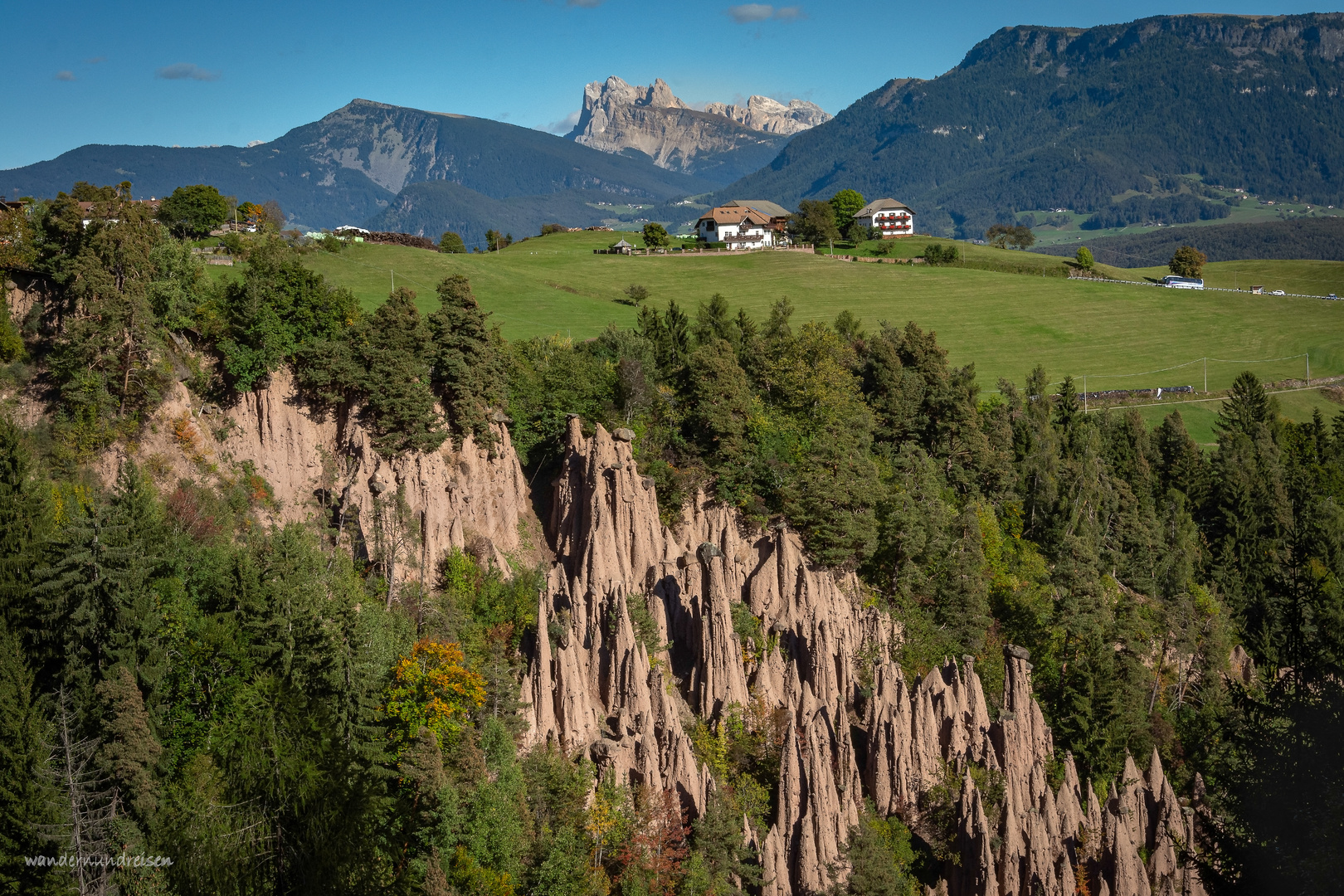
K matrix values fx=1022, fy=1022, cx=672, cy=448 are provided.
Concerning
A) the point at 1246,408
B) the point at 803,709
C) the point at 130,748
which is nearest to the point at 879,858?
the point at 803,709

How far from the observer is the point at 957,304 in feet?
361

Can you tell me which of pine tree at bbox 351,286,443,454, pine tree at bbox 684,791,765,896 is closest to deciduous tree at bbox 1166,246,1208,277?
pine tree at bbox 351,286,443,454

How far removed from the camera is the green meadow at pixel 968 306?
83.6 meters

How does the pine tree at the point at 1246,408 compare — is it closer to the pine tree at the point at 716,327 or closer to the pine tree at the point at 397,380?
the pine tree at the point at 716,327

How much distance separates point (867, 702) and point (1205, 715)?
1721 cm

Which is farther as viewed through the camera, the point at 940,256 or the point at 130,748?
the point at 940,256

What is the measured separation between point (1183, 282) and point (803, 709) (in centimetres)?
12031

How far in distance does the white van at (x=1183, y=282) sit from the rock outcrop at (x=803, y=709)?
109 m

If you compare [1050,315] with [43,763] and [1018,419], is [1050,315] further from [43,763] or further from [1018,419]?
[43,763]

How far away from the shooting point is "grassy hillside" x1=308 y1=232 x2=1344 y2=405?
85.2 m

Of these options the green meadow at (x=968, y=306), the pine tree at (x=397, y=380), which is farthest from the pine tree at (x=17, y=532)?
the green meadow at (x=968, y=306)

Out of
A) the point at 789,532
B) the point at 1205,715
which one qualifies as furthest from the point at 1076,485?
the point at 789,532

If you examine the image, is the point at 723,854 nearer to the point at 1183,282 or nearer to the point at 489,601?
the point at 489,601

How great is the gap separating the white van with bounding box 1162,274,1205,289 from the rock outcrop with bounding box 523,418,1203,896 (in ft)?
356
